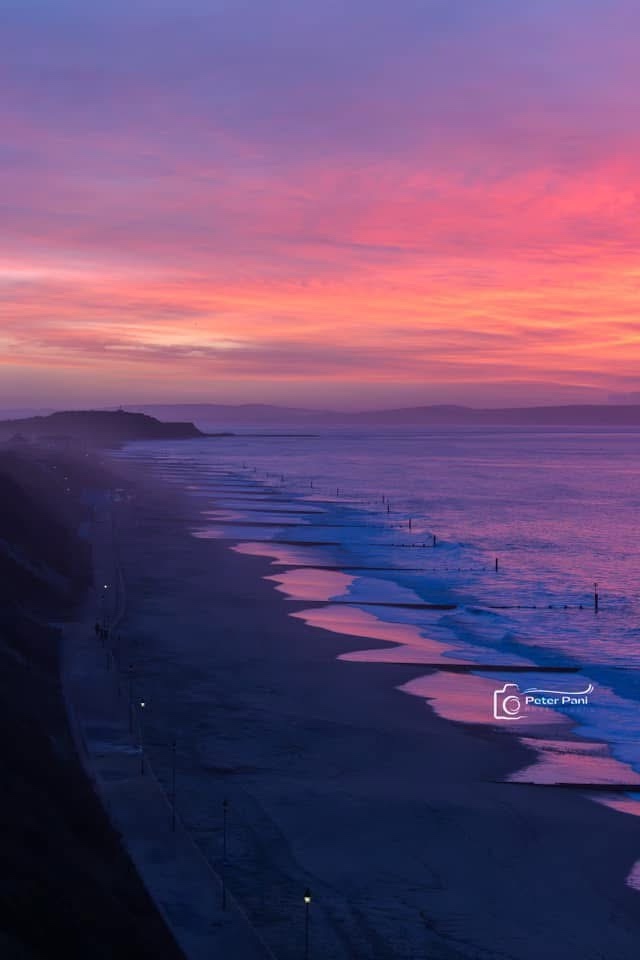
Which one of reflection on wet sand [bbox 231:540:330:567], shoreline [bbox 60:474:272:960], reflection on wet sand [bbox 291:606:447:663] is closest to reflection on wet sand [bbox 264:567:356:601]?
reflection on wet sand [bbox 231:540:330:567]

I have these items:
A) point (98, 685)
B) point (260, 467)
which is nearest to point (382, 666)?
point (98, 685)

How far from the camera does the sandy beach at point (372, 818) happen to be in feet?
63.4

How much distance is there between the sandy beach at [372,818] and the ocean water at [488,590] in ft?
6.37

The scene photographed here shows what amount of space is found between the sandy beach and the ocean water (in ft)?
6.37

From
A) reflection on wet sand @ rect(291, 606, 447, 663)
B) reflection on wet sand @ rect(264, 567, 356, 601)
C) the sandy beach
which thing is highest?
reflection on wet sand @ rect(264, 567, 356, 601)

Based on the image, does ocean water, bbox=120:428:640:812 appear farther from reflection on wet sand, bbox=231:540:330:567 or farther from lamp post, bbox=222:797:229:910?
lamp post, bbox=222:797:229:910

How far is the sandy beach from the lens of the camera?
63.4 feet

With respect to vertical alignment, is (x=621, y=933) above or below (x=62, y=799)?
below

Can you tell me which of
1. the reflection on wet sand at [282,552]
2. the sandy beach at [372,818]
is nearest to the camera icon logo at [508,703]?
the sandy beach at [372,818]

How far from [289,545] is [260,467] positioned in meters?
120

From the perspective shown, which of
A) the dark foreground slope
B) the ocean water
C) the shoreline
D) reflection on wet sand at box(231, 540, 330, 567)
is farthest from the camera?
reflection on wet sand at box(231, 540, 330, 567)

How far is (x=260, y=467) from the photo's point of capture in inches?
7613

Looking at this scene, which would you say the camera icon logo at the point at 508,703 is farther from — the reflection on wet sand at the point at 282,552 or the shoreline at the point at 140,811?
the reflection on wet sand at the point at 282,552

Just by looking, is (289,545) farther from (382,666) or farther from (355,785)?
(355,785)
